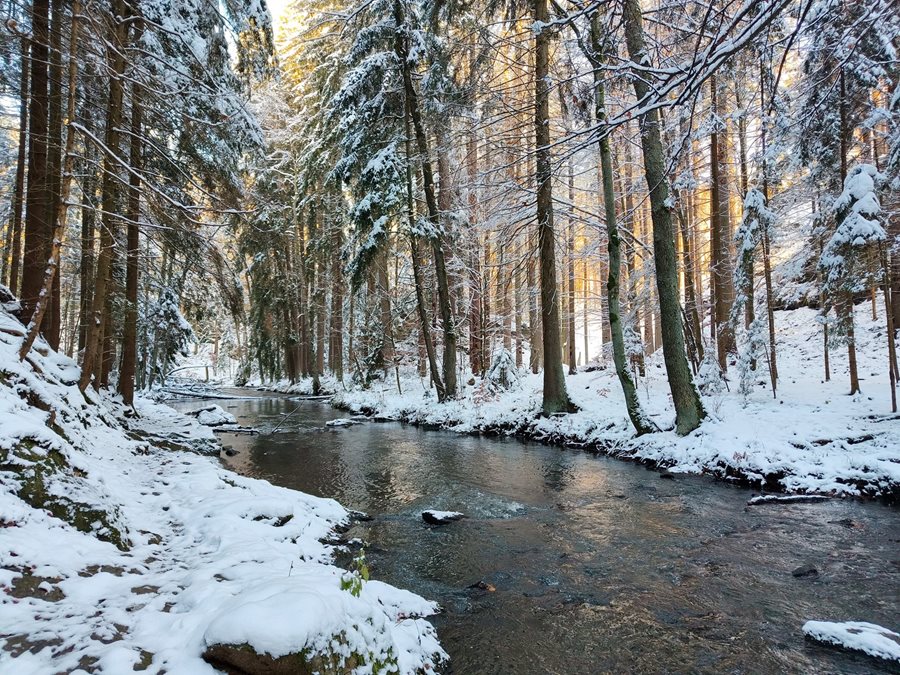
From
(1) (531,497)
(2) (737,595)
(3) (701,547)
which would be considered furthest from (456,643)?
(1) (531,497)

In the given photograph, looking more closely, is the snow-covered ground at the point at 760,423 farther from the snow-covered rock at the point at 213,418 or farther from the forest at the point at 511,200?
the snow-covered rock at the point at 213,418

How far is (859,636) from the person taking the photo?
3.12 metres

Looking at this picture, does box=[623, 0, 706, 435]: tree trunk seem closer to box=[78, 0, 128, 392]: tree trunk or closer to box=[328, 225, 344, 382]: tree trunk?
box=[78, 0, 128, 392]: tree trunk

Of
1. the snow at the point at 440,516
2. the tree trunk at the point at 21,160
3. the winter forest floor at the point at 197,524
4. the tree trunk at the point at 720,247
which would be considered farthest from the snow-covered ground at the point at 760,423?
the tree trunk at the point at 21,160

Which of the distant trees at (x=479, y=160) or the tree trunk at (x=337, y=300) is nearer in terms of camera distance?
the distant trees at (x=479, y=160)

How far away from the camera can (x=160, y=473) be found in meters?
6.48

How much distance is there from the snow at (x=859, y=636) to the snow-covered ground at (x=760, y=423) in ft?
11.8

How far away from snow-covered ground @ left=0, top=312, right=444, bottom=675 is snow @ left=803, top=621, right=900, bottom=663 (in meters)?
2.73

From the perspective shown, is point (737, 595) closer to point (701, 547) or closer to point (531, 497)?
point (701, 547)

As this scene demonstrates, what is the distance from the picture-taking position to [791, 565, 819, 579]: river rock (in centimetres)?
411

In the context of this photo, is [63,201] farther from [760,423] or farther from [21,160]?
[760,423]

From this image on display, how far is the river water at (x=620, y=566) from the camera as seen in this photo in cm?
317

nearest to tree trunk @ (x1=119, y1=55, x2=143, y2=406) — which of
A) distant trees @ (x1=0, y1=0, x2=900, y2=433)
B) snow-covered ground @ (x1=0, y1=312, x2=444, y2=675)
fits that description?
distant trees @ (x1=0, y1=0, x2=900, y2=433)

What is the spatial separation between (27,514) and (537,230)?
1034 cm
